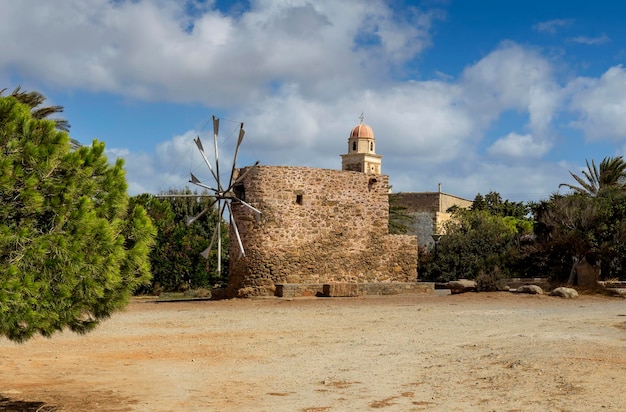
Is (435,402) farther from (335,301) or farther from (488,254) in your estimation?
(488,254)

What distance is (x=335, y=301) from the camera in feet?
75.0

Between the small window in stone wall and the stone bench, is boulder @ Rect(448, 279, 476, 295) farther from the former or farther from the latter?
the small window in stone wall

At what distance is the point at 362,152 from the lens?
221 feet

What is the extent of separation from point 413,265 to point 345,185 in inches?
149

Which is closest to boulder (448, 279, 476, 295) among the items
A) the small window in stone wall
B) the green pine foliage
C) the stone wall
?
the stone wall

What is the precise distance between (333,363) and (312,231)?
12.3m

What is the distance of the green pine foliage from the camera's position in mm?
8164

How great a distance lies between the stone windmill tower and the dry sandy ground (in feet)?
156

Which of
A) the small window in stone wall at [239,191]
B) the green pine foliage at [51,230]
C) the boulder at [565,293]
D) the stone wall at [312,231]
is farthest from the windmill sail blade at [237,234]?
the green pine foliage at [51,230]

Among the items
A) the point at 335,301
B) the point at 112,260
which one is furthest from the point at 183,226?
the point at 112,260

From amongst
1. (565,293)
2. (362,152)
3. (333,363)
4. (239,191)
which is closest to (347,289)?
(239,191)

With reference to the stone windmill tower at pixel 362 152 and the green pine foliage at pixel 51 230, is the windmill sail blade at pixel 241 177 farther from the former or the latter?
the stone windmill tower at pixel 362 152

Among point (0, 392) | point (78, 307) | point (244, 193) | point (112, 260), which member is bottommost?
point (0, 392)

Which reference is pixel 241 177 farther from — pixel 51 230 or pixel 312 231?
pixel 51 230
